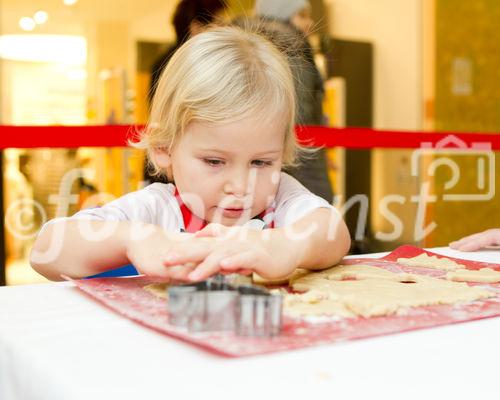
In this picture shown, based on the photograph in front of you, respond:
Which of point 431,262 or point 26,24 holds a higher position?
point 26,24

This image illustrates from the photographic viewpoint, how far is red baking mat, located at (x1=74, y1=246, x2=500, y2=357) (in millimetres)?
489

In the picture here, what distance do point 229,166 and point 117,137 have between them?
1.12 metres

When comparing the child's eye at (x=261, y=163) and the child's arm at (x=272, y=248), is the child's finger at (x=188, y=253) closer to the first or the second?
the child's arm at (x=272, y=248)

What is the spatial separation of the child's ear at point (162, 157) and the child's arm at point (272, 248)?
0.30 meters

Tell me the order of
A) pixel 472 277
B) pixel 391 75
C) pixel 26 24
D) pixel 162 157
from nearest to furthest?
1. pixel 472 277
2. pixel 162 157
3. pixel 26 24
4. pixel 391 75

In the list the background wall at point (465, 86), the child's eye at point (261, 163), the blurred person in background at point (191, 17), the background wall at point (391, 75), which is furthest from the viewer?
the background wall at point (391, 75)

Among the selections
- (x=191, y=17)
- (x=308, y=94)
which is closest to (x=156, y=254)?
(x=191, y=17)

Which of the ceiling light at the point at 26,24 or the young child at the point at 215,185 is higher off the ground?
the ceiling light at the point at 26,24

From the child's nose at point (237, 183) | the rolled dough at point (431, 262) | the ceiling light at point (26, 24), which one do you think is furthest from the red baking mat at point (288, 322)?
the ceiling light at point (26, 24)

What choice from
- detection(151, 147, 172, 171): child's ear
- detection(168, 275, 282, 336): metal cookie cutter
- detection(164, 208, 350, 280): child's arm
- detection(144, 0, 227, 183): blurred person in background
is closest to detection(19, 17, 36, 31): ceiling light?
detection(144, 0, 227, 183): blurred person in background

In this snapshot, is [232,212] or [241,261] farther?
[232,212]

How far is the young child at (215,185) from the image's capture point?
32.5 inches

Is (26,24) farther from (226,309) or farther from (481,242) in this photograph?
(226,309)

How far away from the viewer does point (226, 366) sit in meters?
0.45
